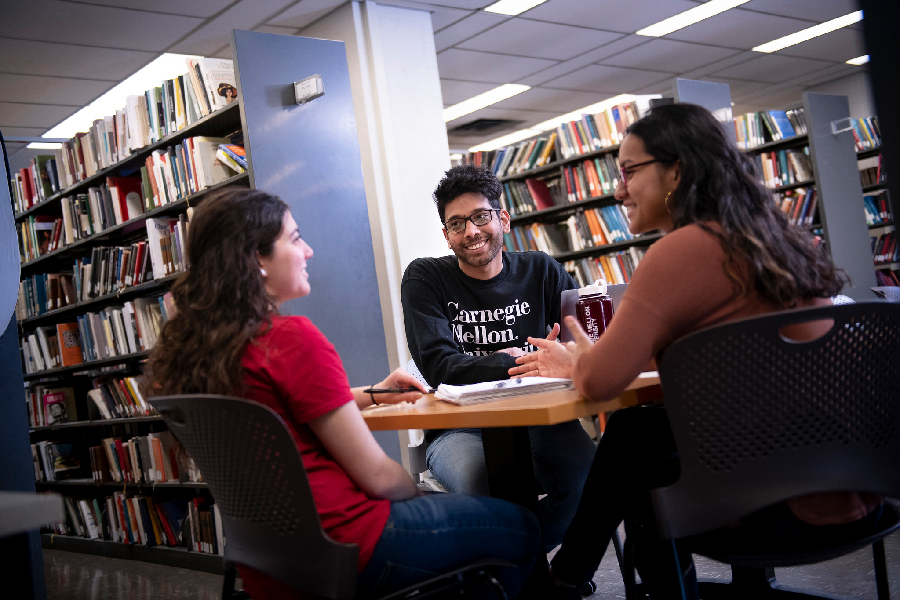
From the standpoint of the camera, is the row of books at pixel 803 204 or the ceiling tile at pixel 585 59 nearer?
the row of books at pixel 803 204

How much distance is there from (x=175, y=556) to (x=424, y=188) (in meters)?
2.53

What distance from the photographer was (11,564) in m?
0.93

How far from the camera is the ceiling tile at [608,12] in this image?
5.39m

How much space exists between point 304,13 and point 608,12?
7.25 ft

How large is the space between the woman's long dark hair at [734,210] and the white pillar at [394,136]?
317cm

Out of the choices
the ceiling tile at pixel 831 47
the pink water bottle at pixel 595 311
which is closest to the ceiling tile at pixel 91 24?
the pink water bottle at pixel 595 311

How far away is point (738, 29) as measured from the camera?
21.4ft

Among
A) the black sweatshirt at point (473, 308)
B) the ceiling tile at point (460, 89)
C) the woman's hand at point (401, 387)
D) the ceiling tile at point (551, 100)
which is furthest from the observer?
the ceiling tile at point (551, 100)

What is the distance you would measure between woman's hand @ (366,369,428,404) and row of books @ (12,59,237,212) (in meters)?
2.36

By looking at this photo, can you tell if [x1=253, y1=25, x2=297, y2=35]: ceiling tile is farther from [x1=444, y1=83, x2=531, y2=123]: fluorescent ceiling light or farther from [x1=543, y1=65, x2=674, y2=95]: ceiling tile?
[x1=543, y1=65, x2=674, y2=95]: ceiling tile

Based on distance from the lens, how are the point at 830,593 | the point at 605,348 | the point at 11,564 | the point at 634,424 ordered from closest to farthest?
the point at 11,564 → the point at 605,348 → the point at 634,424 → the point at 830,593

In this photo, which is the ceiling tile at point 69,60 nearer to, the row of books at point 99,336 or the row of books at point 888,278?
the row of books at point 99,336

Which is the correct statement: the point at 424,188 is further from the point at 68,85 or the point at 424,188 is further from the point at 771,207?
the point at 771,207

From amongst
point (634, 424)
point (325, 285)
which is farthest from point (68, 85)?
point (634, 424)
